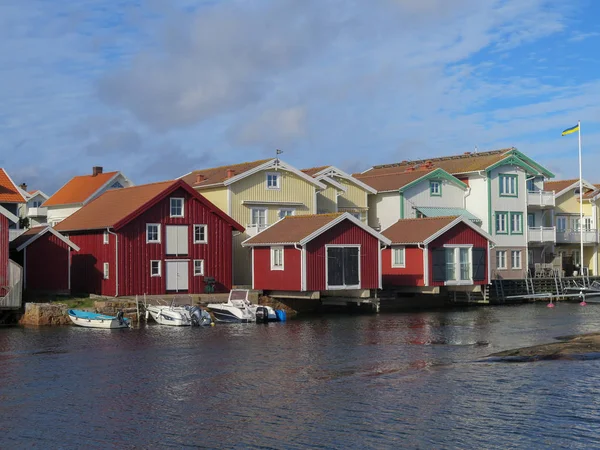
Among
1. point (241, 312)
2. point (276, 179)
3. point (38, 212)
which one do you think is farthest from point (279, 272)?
point (38, 212)

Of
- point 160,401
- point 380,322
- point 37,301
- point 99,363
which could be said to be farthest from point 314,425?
point 37,301

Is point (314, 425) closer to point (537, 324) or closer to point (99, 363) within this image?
point (99, 363)

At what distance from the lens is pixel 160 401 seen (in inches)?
962

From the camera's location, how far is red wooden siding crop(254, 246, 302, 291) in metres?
46.7

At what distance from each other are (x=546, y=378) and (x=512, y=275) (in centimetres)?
3882

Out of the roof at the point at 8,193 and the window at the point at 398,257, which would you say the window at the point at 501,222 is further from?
the roof at the point at 8,193

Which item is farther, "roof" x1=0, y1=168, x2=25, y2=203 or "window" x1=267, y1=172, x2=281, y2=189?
"window" x1=267, y1=172, x2=281, y2=189

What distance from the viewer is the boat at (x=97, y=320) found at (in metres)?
40.3

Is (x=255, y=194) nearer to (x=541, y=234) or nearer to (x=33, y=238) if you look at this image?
(x=33, y=238)

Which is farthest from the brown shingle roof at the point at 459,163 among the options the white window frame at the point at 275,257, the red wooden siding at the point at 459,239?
the white window frame at the point at 275,257

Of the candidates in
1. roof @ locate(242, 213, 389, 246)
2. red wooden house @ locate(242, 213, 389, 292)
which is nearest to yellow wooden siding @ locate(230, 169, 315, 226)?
roof @ locate(242, 213, 389, 246)

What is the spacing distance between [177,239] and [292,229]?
20.4ft

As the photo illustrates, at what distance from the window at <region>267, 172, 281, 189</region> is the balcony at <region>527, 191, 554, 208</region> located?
71.8ft

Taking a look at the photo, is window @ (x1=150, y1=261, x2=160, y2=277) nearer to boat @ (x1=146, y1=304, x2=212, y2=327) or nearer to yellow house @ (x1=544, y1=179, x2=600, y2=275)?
boat @ (x1=146, y1=304, x2=212, y2=327)
